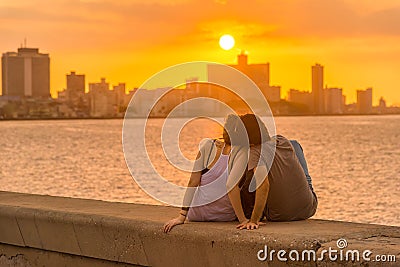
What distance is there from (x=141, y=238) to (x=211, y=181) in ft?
2.16

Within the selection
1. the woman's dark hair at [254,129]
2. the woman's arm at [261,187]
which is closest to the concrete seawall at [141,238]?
the woman's arm at [261,187]

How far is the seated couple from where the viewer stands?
586 cm

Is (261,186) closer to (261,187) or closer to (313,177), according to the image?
(261,187)

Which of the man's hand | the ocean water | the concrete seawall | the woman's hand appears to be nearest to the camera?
the concrete seawall

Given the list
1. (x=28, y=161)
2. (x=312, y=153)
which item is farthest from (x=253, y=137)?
(x=312, y=153)

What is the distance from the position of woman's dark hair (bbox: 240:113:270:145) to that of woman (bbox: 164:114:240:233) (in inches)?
6.4

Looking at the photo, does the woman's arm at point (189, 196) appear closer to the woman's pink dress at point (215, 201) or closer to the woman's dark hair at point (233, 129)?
the woman's pink dress at point (215, 201)

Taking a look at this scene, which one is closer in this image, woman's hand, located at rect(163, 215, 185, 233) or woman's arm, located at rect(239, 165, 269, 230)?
woman's hand, located at rect(163, 215, 185, 233)

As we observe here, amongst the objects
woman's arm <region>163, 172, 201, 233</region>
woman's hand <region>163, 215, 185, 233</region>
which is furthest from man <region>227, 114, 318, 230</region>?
woman's hand <region>163, 215, 185, 233</region>

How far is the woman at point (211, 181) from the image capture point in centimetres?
598

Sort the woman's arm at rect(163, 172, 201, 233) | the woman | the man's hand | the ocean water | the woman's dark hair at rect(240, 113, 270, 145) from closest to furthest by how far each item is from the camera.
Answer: the man's hand
the woman's arm at rect(163, 172, 201, 233)
the woman's dark hair at rect(240, 113, 270, 145)
the woman
the ocean water

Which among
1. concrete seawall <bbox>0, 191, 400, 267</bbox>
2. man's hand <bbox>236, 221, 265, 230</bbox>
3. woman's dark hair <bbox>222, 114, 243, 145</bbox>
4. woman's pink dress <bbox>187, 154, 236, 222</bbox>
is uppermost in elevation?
woman's dark hair <bbox>222, 114, 243, 145</bbox>

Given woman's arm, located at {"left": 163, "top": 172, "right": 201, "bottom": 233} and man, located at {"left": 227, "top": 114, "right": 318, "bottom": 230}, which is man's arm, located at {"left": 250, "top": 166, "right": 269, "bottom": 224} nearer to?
man, located at {"left": 227, "top": 114, "right": 318, "bottom": 230}

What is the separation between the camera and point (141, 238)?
18.9ft
